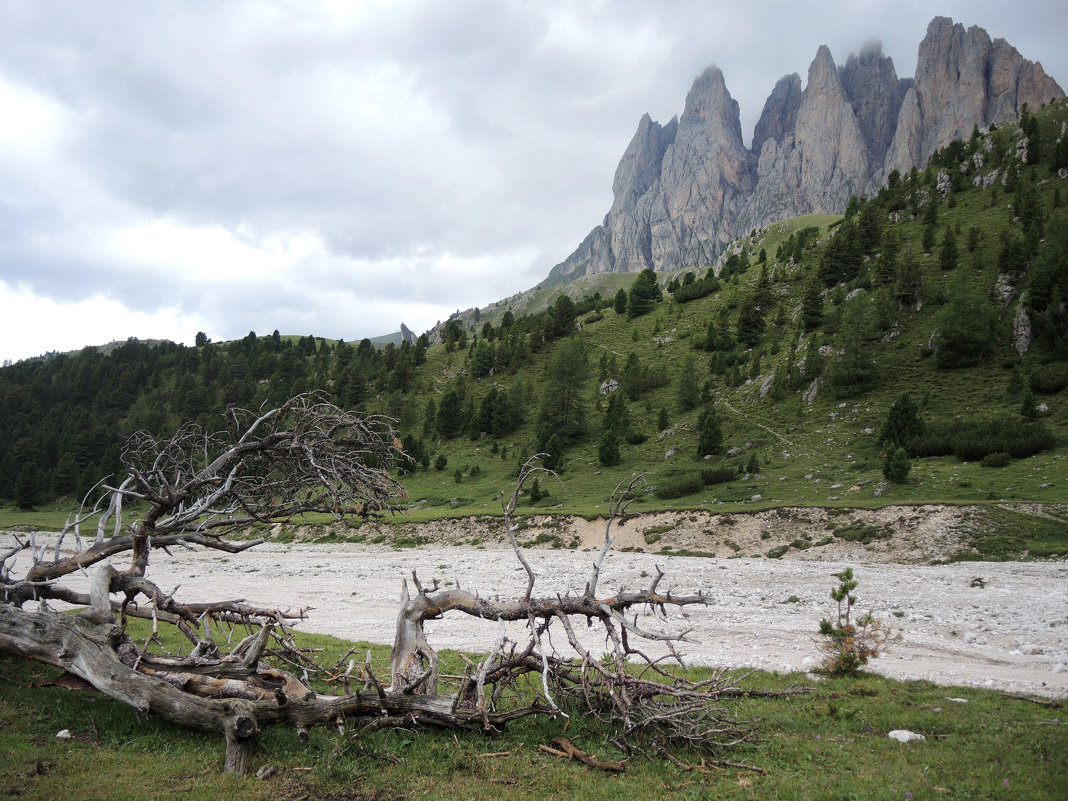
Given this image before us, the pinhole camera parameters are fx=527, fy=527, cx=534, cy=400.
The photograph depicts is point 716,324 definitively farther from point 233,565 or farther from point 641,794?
point 641,794

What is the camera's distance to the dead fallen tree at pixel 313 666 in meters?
6.93

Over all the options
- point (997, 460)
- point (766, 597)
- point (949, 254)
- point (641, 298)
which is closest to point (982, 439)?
point (997, 460)

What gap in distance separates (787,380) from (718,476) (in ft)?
76.0

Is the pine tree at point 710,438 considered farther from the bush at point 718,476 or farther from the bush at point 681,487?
the bush at point 681,487

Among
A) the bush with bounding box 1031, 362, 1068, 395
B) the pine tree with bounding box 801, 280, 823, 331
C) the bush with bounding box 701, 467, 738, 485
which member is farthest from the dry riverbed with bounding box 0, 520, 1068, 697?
the pine tree with bounding box 801, 280, 823, 331

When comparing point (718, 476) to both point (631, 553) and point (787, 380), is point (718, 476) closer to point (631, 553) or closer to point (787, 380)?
point (631, 553)

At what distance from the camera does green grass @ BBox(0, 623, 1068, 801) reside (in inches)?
231

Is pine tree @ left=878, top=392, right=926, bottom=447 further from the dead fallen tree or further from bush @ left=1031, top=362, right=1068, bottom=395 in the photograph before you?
the dead fallen tree

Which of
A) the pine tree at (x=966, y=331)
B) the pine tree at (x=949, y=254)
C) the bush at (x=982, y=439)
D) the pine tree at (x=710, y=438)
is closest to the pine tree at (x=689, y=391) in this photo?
the pine tree at (x=710, y=438)

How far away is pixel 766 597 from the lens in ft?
67.7

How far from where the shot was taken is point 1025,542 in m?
25.4

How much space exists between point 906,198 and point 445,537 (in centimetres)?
10277

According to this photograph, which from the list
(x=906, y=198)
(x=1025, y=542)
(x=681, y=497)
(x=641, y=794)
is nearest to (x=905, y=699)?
(x=641, y=794)

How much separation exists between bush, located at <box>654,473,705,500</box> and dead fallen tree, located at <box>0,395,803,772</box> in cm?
3691
